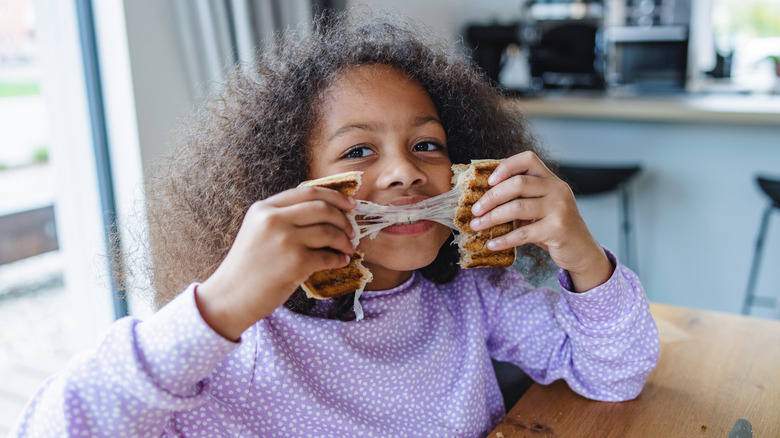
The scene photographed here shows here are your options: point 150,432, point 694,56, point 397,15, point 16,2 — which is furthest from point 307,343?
point 694,56

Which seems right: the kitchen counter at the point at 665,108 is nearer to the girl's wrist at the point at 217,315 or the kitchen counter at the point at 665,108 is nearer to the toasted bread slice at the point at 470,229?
the toasted bread slice at the point at 470,229

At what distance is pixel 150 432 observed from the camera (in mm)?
846

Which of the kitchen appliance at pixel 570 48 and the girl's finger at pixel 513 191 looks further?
the kitchen appliance at pixel 570 48

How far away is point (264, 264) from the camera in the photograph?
809 millimetres

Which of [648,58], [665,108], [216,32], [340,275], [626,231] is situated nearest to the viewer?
[340,275]

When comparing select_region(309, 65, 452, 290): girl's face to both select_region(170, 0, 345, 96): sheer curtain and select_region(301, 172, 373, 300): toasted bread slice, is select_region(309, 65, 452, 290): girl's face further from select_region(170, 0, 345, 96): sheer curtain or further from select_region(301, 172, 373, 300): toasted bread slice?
select_region(170, 0, 345, 96): sheer curtain

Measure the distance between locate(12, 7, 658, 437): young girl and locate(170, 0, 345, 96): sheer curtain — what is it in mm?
1181

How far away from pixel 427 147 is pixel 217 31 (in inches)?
64.5

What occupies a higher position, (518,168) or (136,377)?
(518,168)

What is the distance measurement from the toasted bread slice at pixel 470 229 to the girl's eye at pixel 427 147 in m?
0.06

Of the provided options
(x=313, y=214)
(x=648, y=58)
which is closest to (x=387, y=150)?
(x=313, y=214)

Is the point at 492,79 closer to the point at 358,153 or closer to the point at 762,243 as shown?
the point at 358,153

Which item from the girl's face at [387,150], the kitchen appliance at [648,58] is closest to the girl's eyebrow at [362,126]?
the girl's face at [387,150]

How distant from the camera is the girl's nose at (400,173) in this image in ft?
3.40
